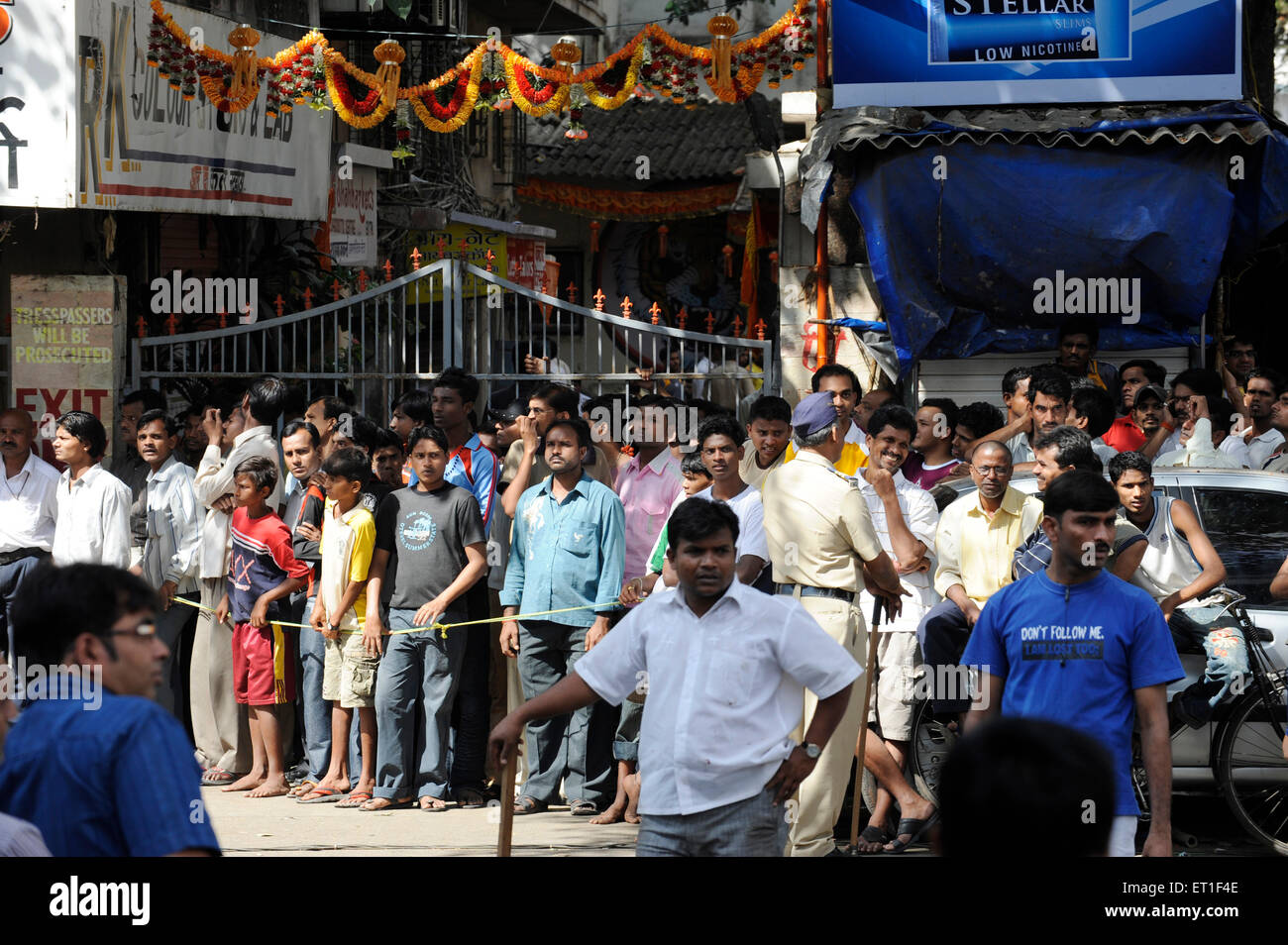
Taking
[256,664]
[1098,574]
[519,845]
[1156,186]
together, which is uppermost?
[1156,186]

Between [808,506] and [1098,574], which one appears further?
[808,506]

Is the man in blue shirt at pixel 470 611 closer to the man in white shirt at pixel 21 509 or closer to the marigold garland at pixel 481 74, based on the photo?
the man in white shirt at pixel 21 509

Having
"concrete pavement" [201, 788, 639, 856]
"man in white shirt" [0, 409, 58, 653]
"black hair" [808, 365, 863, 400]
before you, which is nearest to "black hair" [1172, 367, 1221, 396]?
"black hair" [808, 365, 863, 400]

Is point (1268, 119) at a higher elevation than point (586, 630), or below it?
higher

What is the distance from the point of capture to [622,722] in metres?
7.80

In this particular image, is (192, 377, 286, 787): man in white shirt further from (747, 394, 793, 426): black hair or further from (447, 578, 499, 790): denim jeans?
(747, 394, 793, 426): black hair

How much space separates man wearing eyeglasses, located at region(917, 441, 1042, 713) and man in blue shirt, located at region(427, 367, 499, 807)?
247 cm

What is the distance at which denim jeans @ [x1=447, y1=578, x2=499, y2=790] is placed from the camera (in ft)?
27.1

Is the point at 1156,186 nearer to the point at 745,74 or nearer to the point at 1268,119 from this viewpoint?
the point at 1268,119

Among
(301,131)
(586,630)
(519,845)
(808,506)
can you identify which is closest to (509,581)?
(586,630)

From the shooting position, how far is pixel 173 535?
29.0 feet

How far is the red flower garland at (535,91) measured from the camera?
448 inches

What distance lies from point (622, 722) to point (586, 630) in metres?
0.49
